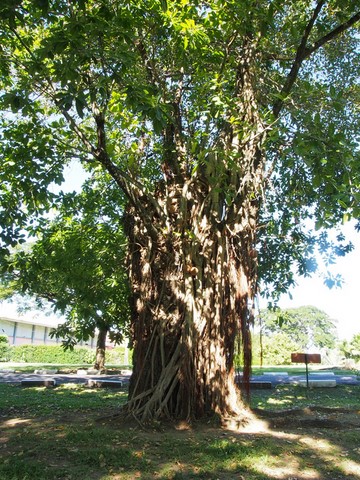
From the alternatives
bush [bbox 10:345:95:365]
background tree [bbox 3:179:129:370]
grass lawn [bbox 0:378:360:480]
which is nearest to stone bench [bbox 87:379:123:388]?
background tree [bbox 3:179:129:370]

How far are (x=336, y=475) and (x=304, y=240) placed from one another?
19.8ft

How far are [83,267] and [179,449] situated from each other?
422cm

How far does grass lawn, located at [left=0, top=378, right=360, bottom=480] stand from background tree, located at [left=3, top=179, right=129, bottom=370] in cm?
167

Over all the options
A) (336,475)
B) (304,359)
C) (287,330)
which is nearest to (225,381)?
(336,475)

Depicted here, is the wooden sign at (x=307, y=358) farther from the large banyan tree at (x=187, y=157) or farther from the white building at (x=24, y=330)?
the white building at (x=24, y=330)

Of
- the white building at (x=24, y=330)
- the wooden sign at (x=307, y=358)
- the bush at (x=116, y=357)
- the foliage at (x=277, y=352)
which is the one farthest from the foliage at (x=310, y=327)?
the wooden sign at (x=307, y=358)

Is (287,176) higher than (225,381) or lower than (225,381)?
higher

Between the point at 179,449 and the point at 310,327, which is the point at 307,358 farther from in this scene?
the point at 310,327

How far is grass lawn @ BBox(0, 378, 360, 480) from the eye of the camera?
4246 millimetres

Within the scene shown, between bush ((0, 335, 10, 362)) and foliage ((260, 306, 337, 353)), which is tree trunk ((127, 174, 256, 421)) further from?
foliage ((260, 306, 337, 353))

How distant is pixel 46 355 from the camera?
35969 mm

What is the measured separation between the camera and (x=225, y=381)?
6.30 metres

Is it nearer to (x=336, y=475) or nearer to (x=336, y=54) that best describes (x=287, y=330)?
(x=336, y=54)

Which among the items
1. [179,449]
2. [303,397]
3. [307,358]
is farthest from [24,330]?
[179,449]
